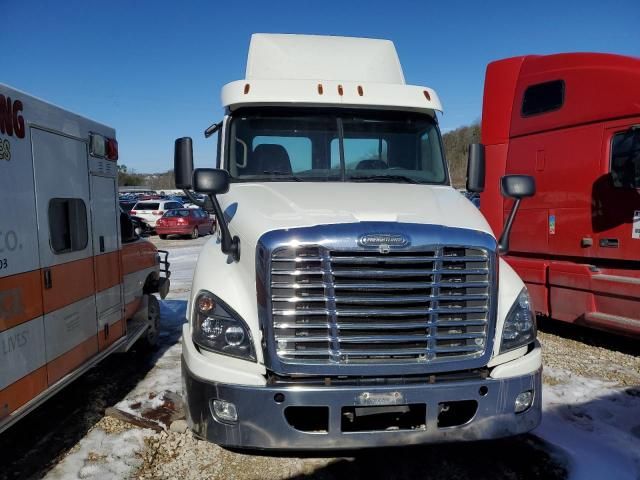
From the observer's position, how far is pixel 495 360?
313 centimetres

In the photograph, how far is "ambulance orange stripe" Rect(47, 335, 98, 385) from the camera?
12.7 feet

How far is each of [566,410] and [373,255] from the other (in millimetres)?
2777

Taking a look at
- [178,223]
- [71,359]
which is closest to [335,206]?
[71,359]

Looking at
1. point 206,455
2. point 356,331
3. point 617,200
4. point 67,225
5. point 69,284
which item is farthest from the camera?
point 617,200

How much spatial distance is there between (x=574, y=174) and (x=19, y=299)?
6.16m

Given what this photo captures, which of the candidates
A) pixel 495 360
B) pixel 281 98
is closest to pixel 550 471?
pixel 495 360

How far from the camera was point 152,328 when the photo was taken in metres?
6.36

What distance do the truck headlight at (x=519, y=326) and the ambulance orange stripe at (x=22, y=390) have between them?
3.15 metres

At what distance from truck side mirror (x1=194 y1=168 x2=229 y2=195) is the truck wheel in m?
3.31

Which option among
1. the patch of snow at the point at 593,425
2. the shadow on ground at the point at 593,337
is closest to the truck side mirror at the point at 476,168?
the patch of snow at the point at 593,425

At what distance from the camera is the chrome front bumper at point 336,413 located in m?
2.80

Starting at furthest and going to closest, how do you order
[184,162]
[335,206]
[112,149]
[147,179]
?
[147,179] → [112,149] → [184,162] → [335,206]

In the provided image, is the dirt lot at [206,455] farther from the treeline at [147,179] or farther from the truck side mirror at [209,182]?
the treeline at [147,179]

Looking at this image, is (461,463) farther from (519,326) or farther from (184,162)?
(184,162)
